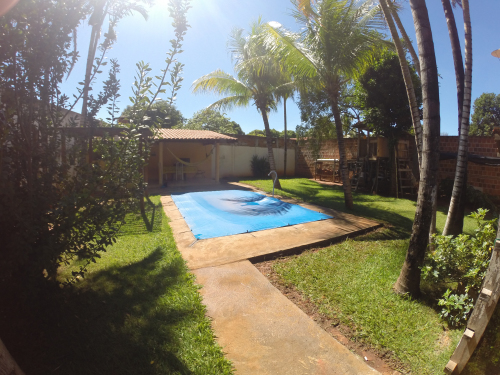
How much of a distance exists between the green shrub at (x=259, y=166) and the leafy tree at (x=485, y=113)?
2294 cm

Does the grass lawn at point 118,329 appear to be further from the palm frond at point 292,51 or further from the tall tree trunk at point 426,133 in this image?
the palm frond at point 292,51

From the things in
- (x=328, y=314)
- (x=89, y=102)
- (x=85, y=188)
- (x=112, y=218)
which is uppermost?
(x=89, y=102)

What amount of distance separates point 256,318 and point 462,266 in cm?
209

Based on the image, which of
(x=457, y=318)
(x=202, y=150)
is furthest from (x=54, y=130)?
(x=202, y=150)

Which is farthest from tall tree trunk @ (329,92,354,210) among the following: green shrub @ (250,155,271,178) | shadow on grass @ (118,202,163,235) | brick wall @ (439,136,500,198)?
green shrub @ (250,155,271,178)

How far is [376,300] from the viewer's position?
3.00 m

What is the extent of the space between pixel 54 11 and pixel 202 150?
13822 mm

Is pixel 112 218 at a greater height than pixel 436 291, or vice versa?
pixel 112 218

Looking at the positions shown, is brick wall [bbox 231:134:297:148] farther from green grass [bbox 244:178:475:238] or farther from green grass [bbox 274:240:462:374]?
green grass [bbox 274:240:462:374]

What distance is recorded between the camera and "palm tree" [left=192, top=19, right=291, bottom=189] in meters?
10.5

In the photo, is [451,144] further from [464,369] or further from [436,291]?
[464,369]

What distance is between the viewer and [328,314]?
278 centimetres

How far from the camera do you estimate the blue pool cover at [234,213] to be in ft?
18.8

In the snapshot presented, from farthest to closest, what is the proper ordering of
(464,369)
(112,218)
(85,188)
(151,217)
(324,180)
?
(324,180), (151,217), (112,218), (85,188), (464,369)
